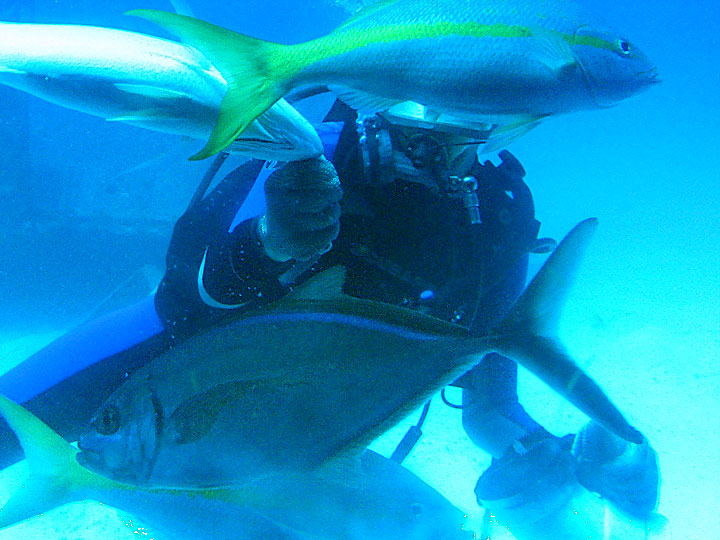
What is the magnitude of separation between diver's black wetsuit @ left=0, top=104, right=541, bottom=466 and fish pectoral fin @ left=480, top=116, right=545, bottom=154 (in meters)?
1.07

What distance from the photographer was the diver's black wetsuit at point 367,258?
181 cm

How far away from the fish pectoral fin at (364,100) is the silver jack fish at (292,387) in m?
0.43

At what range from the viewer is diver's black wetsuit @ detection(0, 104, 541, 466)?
181 cm

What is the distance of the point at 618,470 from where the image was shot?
8.34 feet

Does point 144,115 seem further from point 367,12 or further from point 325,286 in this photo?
point 325,286

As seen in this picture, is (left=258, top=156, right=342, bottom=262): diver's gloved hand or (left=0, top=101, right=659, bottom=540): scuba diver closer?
(left=258, top=156, right=342, bottom=262): diver's gloved hand

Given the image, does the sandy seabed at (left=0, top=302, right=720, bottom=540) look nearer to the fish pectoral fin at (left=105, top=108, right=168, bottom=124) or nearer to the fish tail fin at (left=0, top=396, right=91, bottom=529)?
the fish tail fin at (left=0, top=396, right=91, bottom=529)

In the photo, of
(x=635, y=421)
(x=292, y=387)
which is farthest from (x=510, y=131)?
(x=635, y=421)

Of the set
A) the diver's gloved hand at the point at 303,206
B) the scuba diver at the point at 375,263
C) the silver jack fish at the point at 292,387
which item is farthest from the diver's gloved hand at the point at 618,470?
the diver's gloved hand at the point at 303,206

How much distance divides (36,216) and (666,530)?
28.2 ft

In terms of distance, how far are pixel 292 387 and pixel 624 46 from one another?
2.97 feet

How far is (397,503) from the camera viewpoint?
6.39 feet

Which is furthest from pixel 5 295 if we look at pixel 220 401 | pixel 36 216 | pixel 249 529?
pixel 220 401

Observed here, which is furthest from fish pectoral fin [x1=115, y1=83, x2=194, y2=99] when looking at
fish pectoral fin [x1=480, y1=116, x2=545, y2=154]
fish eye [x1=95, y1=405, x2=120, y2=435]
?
fish eye [x1=95, y1=405, x2=120, y2=435]
